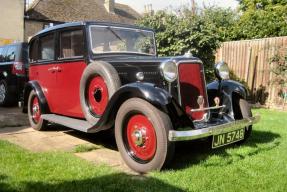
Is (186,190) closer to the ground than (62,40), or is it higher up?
closer to the ground

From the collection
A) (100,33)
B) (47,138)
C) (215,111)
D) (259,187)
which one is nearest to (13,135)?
(47,138)

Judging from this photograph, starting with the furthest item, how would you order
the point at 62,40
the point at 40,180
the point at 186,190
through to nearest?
the point at 62,40
the point at 40,180
the point at 186,190

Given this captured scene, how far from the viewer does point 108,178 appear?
3639 millimetres

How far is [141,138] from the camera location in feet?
13.2

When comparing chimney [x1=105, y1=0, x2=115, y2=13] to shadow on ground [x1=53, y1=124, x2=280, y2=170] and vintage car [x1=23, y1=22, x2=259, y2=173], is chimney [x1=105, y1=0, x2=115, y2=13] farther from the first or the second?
shadow on ground [x1=53, y1=124, x2=280, y2=170]

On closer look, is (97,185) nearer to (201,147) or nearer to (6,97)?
(201,147)

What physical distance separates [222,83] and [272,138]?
1.30 metres

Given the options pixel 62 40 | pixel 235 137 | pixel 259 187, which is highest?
pixel 62 40

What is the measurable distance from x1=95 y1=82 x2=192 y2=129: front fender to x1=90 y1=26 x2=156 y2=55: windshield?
120cm

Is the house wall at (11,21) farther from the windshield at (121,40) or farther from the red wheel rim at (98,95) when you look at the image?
the red wheel rim at (98,95)

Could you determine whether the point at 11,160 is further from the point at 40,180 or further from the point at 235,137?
the point at 235,137

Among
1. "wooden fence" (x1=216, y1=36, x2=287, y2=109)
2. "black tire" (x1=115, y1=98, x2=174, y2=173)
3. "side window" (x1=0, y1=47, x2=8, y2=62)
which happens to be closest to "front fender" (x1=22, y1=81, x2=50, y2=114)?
"black tire" (x1=115, y1=98, x2=174, y2=173)

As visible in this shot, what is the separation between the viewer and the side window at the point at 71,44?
530cm

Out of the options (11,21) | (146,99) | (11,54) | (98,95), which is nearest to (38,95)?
(98,95)
